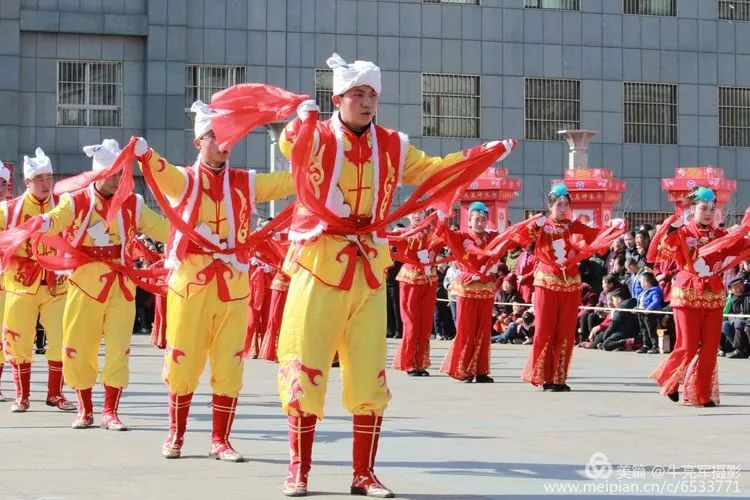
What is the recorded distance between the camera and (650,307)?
805 inches

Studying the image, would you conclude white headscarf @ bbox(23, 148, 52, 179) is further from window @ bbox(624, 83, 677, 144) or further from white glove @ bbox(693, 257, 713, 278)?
window @ bbox(624, 83, 677, 144)

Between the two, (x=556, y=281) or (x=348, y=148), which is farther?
(x=556, y=281)

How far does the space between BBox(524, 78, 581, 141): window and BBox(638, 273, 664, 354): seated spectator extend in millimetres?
22626

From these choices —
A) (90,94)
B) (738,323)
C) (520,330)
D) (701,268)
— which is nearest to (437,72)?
(90,94)

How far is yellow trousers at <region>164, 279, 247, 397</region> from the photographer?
9422 mm

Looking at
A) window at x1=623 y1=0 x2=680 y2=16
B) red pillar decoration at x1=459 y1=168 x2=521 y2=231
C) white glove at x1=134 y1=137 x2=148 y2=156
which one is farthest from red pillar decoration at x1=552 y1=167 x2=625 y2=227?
white glove at x1=134 y1=137 x2=148 y2=156

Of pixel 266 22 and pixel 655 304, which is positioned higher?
pixel 266 22

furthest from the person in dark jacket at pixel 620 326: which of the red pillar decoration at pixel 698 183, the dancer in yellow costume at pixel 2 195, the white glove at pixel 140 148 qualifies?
the white glove at pixel 140 148

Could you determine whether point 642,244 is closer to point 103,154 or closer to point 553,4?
point 103,154

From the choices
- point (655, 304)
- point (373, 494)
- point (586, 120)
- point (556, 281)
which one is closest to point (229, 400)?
point (373, 494)

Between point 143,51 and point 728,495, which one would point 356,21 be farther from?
point 728,495

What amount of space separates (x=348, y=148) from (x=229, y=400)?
2138 mm

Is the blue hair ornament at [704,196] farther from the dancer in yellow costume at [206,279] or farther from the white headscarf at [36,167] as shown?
the white headscarf at [36,167]

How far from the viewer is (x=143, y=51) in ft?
133
